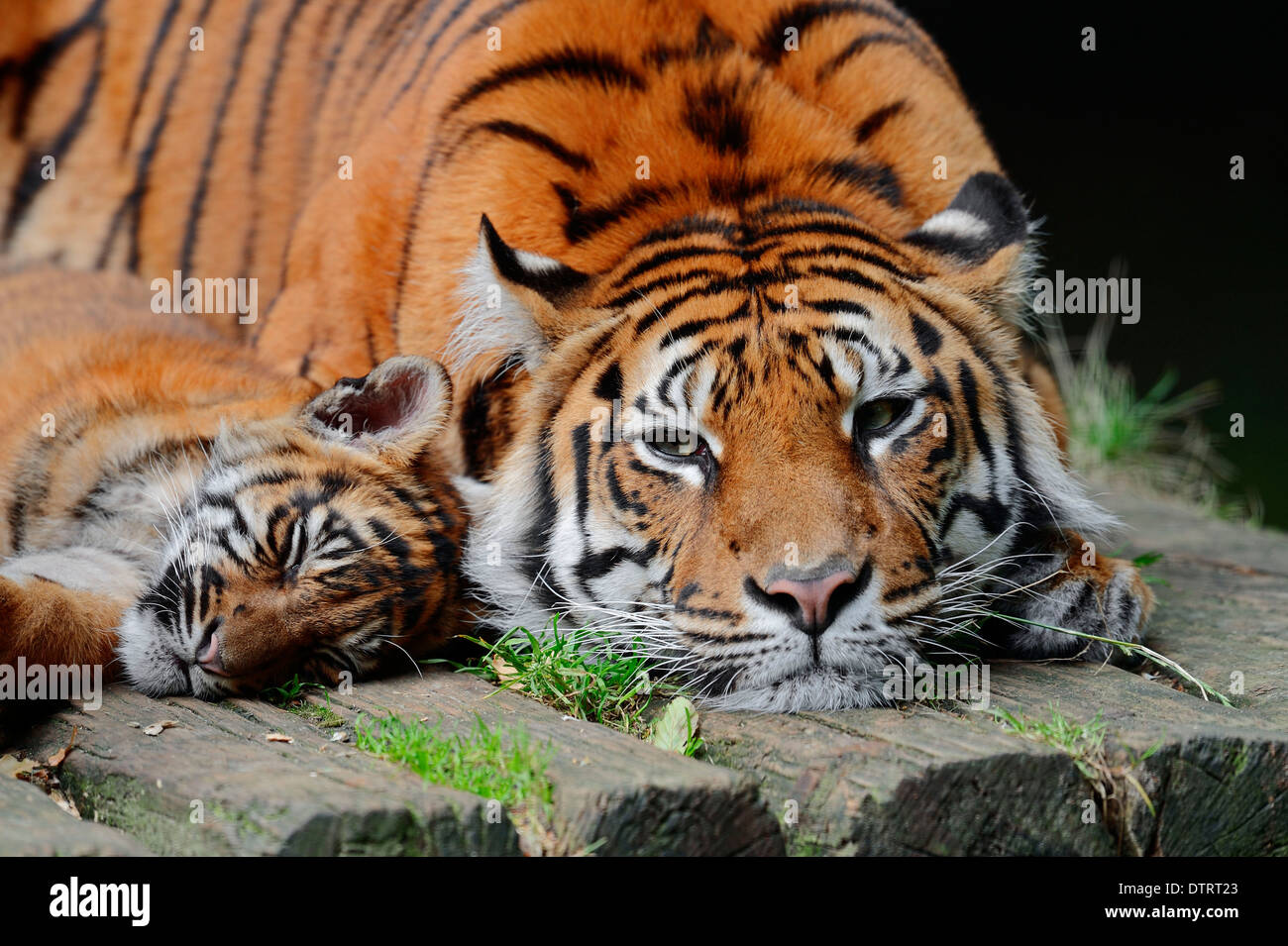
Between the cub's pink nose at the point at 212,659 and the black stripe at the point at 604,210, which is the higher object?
the black stripe at the point at 604,210

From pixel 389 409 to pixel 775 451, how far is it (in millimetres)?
972

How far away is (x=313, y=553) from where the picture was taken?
9.16ft

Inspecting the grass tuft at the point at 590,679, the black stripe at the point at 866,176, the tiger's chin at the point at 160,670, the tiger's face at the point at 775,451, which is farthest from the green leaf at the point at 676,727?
the black stripe at the point at 866,176

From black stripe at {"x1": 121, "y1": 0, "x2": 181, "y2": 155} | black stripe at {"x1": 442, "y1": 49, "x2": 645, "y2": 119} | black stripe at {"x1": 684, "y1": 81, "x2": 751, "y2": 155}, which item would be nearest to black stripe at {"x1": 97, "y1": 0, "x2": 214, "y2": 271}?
black stripe at {"x1": 121, "y1": 0, "x2": 181, "y2": 155}

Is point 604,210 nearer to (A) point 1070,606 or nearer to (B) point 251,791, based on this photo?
(A) point 1070,606

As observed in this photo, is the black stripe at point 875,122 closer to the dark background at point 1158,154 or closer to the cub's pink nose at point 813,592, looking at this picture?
the cub's pink nose at point 813,592

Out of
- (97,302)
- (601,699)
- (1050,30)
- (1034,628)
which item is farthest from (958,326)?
(1050,30)

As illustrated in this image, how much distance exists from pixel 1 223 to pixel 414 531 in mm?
3018

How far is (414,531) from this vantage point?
116 inches

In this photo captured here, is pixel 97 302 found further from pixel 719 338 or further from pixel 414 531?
pixel 719 338

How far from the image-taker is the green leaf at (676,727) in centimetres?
246

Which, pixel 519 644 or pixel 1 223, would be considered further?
pixel 1 223

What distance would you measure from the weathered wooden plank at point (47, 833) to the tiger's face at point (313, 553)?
521mm

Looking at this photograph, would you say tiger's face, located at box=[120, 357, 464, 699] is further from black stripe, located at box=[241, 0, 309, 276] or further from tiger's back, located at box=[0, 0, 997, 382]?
black stripe, located at box=[241, 0, 309, 276]
